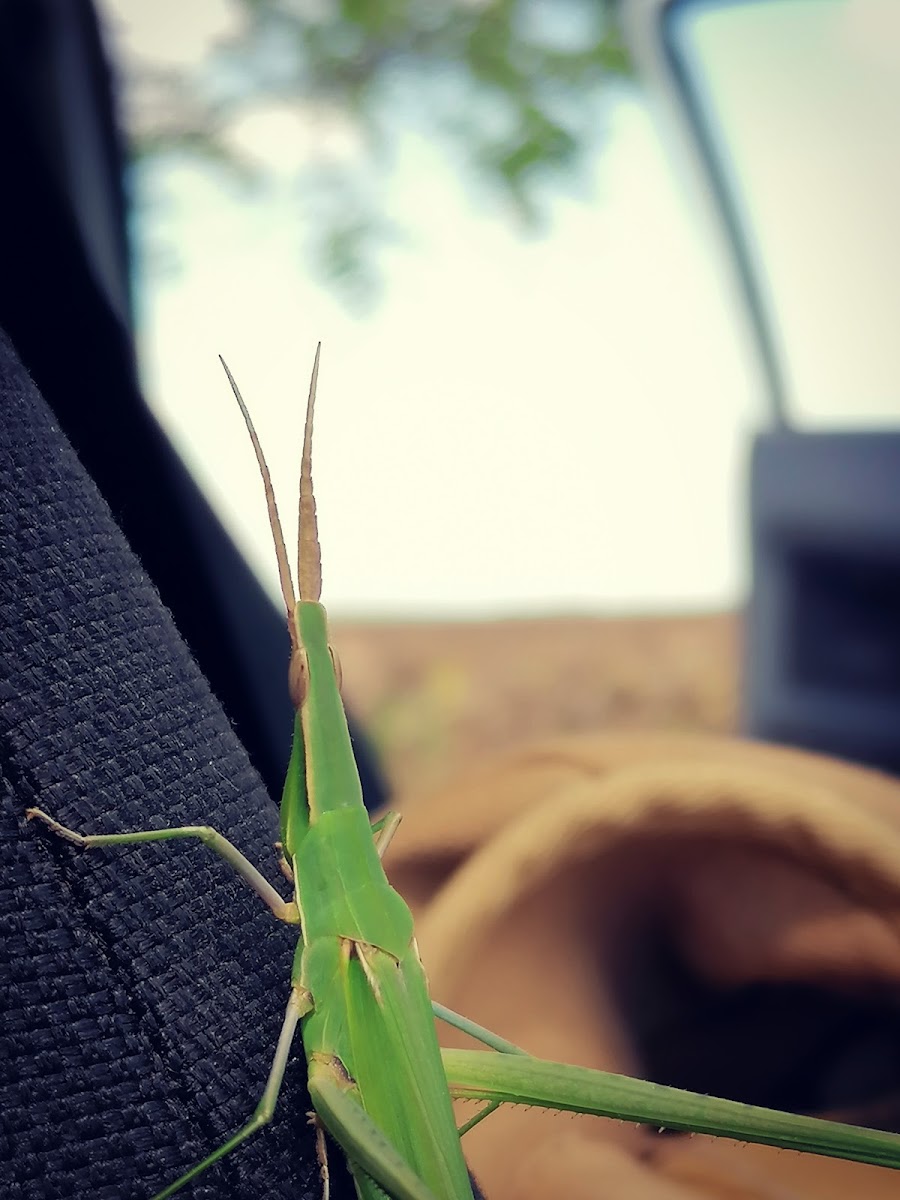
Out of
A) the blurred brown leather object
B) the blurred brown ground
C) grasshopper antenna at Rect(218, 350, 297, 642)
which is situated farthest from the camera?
the blurred brown ground

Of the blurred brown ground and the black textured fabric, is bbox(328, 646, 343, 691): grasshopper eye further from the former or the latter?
the blurred brown ground

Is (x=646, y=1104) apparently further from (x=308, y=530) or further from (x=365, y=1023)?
(x=308, y=530)

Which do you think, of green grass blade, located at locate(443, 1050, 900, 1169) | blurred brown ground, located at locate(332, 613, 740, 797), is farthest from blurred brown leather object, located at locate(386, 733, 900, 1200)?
blurred brown ground, located at locate(332, 613, 740, 797)

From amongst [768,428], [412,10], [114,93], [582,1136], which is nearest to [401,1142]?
[582,1136]

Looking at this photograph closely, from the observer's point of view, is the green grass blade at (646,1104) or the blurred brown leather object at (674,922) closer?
the green grass blade at (646,1104)

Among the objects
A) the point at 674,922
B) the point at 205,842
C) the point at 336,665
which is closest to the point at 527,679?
the point at 674,922

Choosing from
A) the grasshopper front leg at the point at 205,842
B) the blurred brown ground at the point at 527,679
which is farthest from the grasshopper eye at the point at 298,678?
the blurred brown ground at the point at 527,679

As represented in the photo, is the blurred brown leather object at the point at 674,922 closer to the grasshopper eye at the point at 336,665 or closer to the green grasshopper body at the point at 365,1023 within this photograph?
the green grasshopper body at the point at 365,1023
